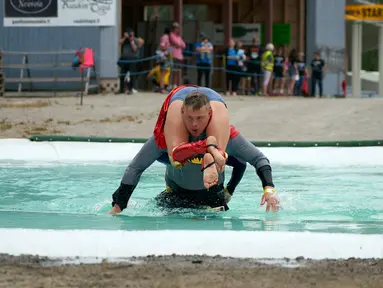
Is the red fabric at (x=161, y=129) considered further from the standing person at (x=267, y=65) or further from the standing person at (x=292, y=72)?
the standing person at (x=292, y=72)

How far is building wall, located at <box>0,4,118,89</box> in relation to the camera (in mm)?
23797

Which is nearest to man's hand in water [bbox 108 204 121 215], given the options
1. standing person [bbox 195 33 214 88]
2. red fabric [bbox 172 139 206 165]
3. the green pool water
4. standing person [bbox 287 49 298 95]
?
the green pool water

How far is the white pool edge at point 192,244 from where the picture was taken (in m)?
5.32

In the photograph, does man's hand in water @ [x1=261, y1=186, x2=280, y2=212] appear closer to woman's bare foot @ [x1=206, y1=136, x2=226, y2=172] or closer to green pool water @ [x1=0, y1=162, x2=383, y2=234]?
green pool water @ [x1=0, y1=162, x2=383, y2=234]

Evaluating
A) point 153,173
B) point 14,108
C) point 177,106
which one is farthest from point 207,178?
point 14,108

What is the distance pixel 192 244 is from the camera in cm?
540

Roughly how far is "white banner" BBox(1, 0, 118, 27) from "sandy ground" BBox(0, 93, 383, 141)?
2.97 m

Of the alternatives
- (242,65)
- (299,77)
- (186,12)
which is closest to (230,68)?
(242,65)

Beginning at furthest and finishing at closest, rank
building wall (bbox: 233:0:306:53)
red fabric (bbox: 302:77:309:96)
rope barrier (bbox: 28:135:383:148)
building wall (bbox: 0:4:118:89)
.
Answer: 1. building wall (bbox: 233:0:306:53)
2. red fabric (bbox: 302:77:309:96)
3. building wall (bbox: 0:4:118:89)
4. rope barrier (bbox: 28:135:383:148)

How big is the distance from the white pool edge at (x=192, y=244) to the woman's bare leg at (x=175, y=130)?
124 centimetres

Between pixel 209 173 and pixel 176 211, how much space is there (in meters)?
1.38

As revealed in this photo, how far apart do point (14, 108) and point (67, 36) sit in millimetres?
5171

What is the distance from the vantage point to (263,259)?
5.25m

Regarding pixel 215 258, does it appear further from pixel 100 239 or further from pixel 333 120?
pixel 333 120
